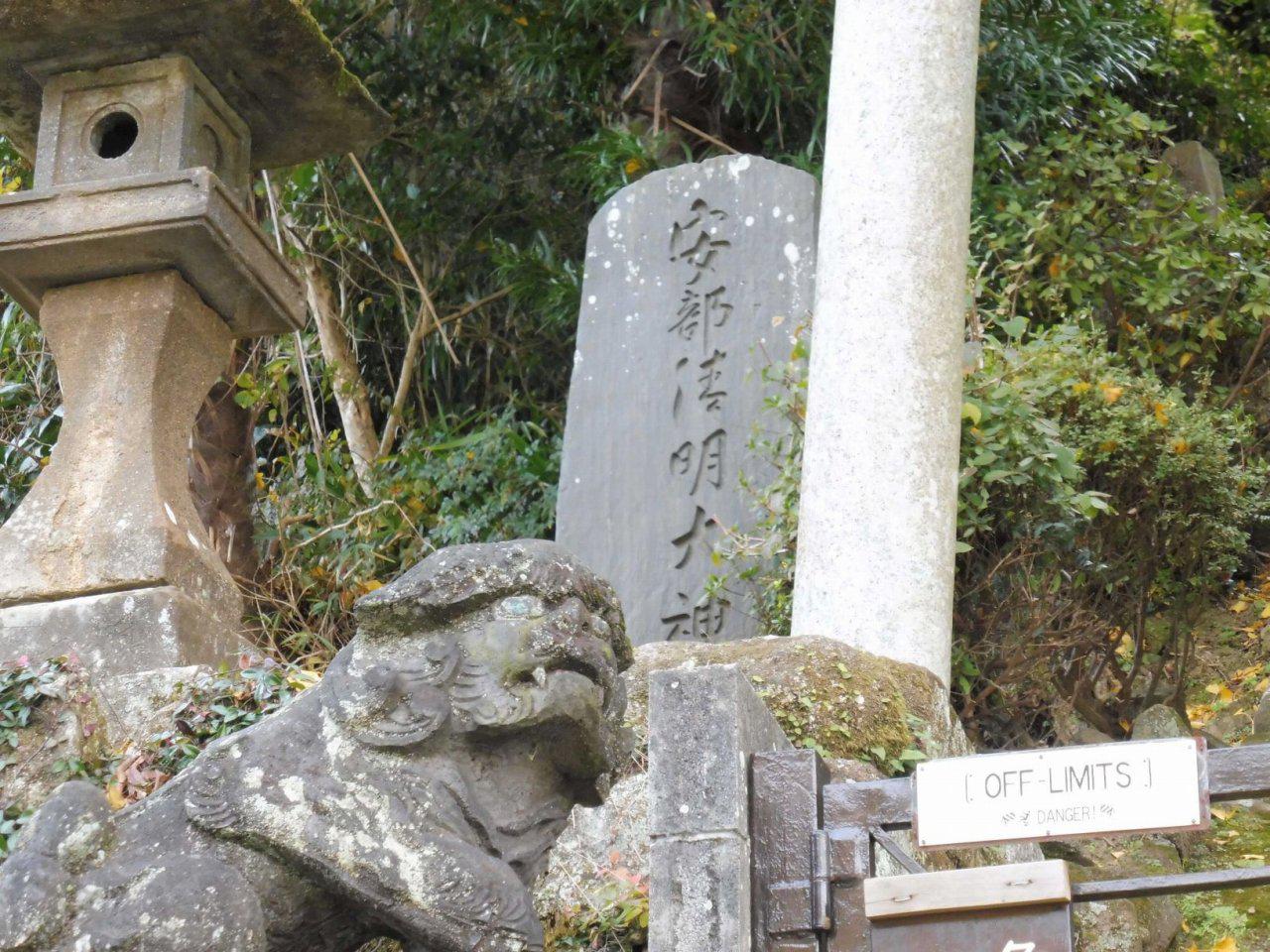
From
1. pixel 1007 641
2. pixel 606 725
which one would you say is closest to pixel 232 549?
pixel 1007 641

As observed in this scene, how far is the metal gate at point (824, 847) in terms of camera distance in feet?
9.51

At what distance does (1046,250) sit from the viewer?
24.8 ft

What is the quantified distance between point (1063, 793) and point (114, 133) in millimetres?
4077

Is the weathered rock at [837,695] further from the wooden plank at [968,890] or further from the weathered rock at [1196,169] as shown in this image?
the weathered rock at [1196,169]

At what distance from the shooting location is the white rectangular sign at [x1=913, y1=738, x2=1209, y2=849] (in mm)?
2865

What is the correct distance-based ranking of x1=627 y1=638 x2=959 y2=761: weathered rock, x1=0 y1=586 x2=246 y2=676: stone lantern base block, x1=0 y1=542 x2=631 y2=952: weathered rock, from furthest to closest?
x1=0 y1=586 x2=246 y2=676: stone lantern base block < x1=627 y1=638 x2=959 y2=761: weathered rock < x1=0 y1=542 x2=631 y2=952: weathered rock

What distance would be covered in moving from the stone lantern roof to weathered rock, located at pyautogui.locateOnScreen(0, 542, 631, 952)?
3.35 m

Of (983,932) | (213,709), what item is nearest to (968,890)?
(983,932)

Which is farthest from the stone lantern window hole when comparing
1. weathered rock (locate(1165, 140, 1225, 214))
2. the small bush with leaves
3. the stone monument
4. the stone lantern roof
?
weathered rock (locate(1165, 140, 1225, 214))

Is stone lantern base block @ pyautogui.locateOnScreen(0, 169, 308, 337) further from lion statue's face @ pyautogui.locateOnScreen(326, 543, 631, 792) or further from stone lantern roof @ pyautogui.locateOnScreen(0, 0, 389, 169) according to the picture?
lion statue's face @ pyautogui.locateOnScreen(326, 543, 631, 792)

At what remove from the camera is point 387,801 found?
2.50m

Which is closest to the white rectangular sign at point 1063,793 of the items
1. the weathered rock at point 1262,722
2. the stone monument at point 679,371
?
the stone monument at point 679,371

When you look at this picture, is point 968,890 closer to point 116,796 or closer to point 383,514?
point 116,796

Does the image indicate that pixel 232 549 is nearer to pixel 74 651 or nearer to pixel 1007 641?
pixel 74 651
